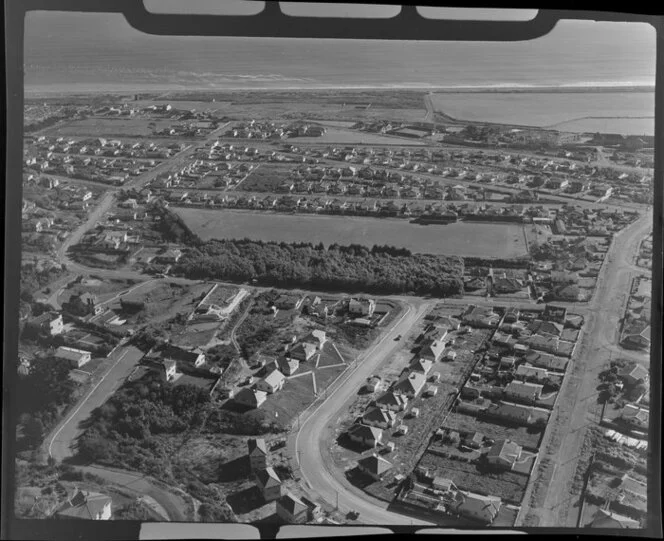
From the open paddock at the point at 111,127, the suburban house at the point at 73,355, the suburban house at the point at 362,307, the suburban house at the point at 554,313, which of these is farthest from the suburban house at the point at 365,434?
the open paddock at the point at 111,127

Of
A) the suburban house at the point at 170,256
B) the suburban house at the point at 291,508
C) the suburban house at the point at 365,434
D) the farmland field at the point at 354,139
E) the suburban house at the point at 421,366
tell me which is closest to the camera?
the suburban house at the point at 291,508

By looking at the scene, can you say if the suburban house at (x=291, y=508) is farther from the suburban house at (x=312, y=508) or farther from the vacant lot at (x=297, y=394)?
the vacant lot at (x=297, y=394)

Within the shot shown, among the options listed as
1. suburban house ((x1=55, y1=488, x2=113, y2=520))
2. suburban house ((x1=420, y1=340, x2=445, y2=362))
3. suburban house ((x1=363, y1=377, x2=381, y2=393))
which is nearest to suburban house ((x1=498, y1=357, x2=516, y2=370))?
suburban house ((x1=420, y1=340, x2=445, y2=362))

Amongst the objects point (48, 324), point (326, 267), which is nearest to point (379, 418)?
point (326, 267)

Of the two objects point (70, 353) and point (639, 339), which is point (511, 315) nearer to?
point (639, 339)

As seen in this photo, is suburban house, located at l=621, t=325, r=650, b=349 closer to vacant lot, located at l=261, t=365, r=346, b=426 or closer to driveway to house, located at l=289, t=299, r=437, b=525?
driveway to house, located at l=289, t=299, r=437, b=525

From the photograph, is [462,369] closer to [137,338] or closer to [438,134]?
[438,134]
